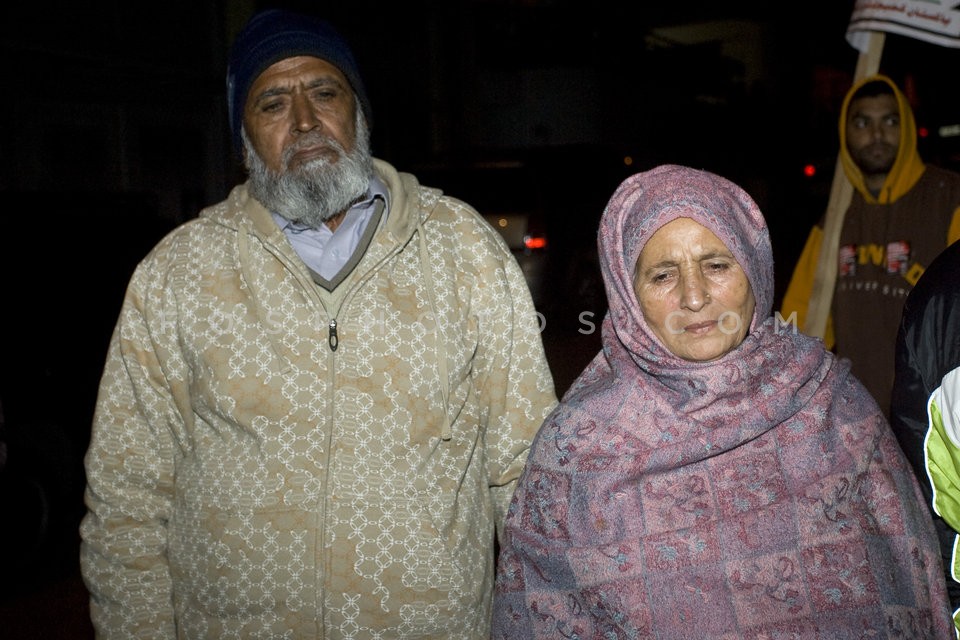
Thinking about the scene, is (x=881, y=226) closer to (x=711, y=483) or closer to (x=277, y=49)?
(x=711, y=483)

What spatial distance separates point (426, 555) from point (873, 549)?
1012 millimetres

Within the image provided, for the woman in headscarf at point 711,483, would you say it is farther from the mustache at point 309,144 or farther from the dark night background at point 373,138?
the dark night background at point 373,138

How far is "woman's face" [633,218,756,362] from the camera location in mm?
2270

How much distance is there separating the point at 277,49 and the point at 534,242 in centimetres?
830

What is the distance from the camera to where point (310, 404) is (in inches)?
92.0

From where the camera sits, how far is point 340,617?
2.30 meters

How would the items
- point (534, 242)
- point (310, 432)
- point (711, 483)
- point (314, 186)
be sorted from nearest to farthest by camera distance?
point (711, 483)
point (310, 432)
point (314, 186)
point (534, 242)

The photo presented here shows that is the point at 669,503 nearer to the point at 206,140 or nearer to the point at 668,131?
the point at 206,140

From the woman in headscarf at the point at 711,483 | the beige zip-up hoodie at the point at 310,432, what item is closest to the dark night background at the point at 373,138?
the beige zip-up hoodie at the point at 310,432

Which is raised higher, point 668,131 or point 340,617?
point 668,131

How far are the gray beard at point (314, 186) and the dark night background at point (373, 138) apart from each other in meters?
3.16

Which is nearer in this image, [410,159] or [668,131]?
[410,159]

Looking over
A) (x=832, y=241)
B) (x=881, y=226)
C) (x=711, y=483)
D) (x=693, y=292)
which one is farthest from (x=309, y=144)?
(x=881, y=226)

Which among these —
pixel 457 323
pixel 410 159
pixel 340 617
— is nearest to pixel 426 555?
pixel 340 617
